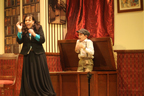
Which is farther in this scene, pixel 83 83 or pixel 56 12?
pixel 56 12

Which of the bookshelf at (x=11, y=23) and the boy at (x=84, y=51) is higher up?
the bookshelf at (x=11, y=23)

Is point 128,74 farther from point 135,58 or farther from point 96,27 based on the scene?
point 96,27

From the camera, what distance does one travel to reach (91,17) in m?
4.17

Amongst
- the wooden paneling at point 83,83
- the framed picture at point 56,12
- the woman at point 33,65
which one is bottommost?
the wooden paneling at point 83,83

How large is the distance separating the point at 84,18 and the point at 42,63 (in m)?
1.64

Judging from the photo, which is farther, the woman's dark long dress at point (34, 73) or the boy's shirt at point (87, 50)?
the boy's shirt at point (87, 50)

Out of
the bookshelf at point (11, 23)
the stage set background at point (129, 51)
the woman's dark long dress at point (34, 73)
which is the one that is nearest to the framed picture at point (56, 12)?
the bookshelf at point (11, 23)

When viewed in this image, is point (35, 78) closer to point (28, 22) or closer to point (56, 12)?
point (28, 22)

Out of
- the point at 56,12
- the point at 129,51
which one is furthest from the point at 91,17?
the point at 129,51

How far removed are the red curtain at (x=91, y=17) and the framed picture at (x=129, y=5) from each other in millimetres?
159

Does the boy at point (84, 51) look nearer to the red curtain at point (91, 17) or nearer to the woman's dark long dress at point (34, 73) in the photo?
the red curtain at point (91, 17)

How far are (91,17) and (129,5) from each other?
79cm

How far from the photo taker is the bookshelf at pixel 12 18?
4.62 meters

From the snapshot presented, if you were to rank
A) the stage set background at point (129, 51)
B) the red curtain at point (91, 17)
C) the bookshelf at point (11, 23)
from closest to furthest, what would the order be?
the stage set background at point (129, 51)
the red curtain at point (91, 17)
the bookshelf at point (11, 23)
